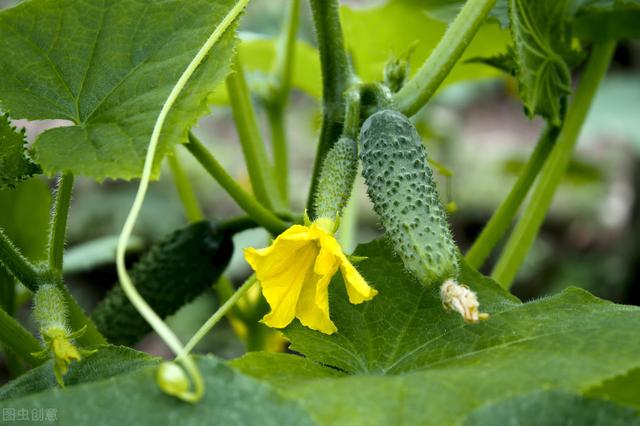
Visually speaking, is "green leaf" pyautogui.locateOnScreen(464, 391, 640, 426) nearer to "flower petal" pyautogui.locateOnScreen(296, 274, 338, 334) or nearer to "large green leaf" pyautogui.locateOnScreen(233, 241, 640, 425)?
"large green leaf" pyautogui.locateOnScreen(233, 241, 640, 425)

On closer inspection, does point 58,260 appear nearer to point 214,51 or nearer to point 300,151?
point 214,51

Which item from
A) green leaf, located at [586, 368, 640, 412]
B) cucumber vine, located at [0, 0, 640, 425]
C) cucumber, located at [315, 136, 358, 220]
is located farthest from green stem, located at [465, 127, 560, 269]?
green leaf, located at [586, 368, 640, 412]

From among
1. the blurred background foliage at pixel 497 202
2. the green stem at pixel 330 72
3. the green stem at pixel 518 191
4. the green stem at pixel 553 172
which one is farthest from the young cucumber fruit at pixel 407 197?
the blurred background foliage at pixel 497 202

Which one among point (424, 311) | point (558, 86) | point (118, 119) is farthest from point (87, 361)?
point (558, 86)

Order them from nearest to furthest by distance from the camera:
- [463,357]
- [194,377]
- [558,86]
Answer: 1. [194,377]
2. [463,357]
3. [558,86]

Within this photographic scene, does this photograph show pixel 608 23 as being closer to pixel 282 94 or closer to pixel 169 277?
pixel 282 94

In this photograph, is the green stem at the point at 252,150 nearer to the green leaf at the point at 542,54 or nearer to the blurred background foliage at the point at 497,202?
the green leaf at the point at 542,54

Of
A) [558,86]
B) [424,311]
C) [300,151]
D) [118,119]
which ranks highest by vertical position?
[118,119]
